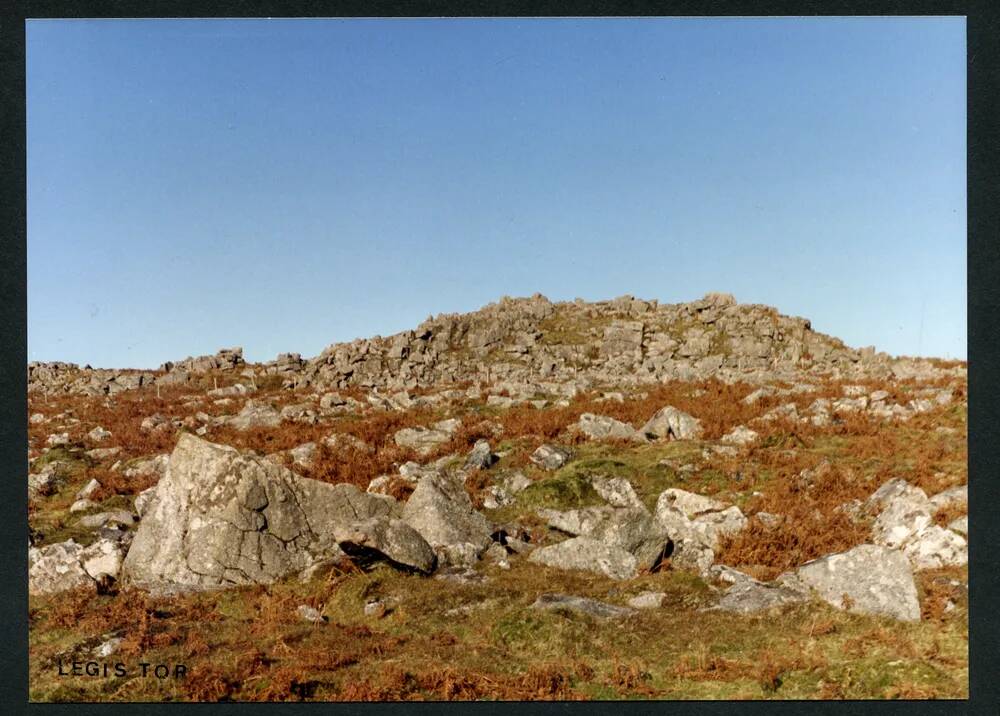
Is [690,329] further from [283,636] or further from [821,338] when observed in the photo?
[283,636]

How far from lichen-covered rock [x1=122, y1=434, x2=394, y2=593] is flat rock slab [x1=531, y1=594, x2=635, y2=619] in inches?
151

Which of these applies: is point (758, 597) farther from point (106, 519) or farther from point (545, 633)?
point (106, 519)

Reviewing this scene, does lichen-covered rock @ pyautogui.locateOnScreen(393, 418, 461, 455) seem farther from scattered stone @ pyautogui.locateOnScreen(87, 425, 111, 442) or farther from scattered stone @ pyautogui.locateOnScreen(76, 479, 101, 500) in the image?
scattered stone @ pyautogui.locateOnScreen(87, 425, 111, 442)

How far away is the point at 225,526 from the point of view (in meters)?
10.9

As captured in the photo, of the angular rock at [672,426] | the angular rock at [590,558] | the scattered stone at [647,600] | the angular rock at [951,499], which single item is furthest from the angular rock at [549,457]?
the angular rock at [951,499]

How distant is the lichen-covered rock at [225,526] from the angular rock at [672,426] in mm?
9759

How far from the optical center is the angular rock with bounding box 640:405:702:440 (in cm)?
1761

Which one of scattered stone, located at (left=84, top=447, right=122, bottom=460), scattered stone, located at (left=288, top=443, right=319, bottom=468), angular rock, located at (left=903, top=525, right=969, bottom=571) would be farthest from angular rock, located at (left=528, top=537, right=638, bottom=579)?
scattered stone, located at (left=84, top=447, right=122, bottom=460)

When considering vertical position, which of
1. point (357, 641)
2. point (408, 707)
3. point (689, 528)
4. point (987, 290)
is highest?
point (987, 290)

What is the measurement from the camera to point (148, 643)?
938 cm

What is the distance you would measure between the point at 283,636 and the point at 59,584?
4503 millimetres

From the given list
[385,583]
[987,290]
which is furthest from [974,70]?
[385,583]

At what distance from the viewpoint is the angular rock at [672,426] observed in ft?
57.8

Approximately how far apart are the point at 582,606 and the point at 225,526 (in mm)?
6316
